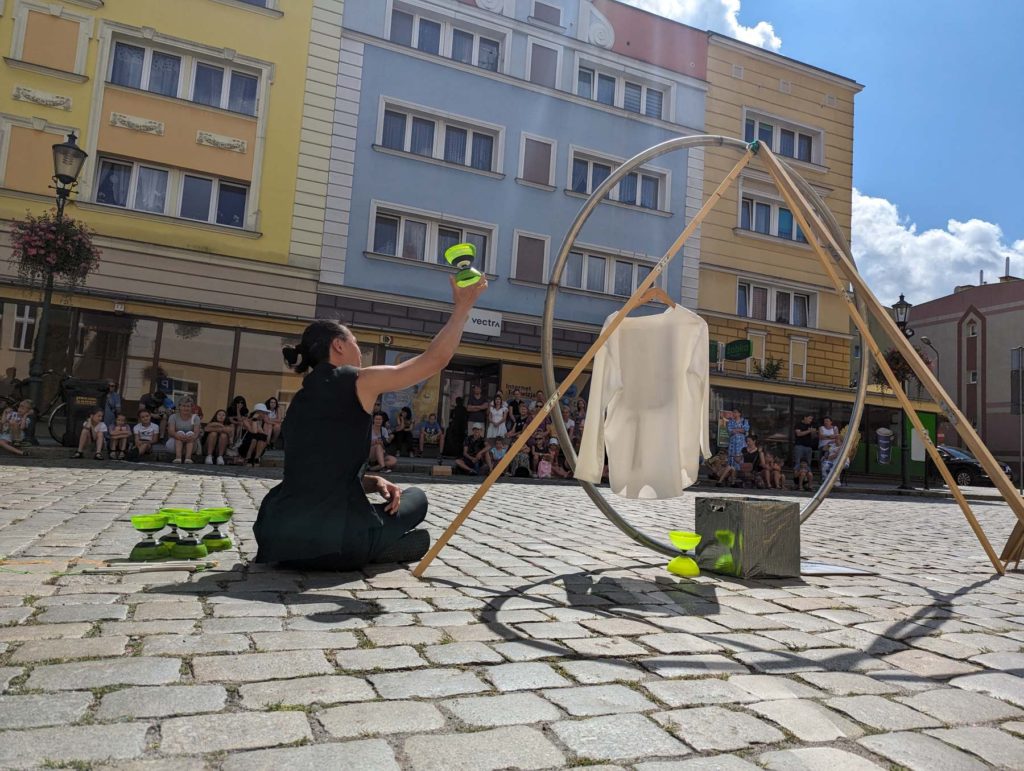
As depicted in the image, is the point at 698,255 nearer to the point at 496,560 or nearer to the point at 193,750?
the point at 496,560

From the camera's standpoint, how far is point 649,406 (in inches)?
199

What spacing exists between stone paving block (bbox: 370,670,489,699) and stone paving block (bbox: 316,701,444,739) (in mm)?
85

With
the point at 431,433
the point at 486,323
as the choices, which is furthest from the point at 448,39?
the point at 431,433

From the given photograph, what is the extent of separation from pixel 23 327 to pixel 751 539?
16882 mm

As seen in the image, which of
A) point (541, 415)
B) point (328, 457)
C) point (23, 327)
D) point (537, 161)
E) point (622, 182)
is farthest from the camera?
point (622, 182)

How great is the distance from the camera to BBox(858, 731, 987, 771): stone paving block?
6.52ft

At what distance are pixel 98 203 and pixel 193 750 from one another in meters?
17.8

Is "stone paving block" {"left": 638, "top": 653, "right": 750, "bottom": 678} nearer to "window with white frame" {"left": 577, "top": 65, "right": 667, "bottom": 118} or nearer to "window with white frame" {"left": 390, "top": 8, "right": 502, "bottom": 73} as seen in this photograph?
"window with white frame" {"left": 390, "top": 8, "right": 502, "bottom": 73}

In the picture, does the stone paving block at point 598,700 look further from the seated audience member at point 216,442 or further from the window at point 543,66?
the window at point 543,66

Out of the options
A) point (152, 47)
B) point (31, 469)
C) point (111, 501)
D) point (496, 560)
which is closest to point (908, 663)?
point (496, 560)

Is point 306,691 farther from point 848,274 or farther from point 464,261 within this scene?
point 848,274

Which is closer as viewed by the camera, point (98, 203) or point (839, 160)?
point (98, 203)

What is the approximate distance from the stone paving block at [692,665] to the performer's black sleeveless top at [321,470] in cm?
185

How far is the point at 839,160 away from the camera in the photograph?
26062 mm
